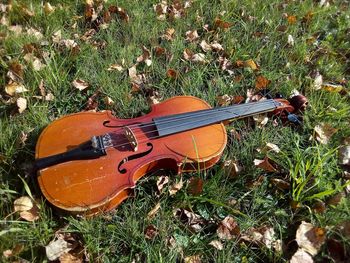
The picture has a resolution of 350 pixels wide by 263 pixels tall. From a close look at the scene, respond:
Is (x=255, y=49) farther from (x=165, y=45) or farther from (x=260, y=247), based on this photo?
(x=260, y=247)

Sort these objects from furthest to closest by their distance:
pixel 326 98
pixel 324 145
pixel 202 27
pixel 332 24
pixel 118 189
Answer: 1. pixel 332 24
2. pixel 202 27
3. pixel 326 98
4. pixel 324 145
5. pixel 118 189

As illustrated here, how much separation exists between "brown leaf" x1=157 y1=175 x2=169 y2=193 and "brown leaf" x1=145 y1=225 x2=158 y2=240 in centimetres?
21

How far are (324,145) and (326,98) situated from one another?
0.43 metres

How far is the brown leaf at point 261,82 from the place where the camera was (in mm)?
2441

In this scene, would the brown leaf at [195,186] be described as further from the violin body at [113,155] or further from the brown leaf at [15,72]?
the brown leaf at [15,72]

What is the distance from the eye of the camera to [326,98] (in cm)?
244

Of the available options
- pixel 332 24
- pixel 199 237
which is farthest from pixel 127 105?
pixel 332 24

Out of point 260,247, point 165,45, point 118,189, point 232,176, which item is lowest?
point 260,247

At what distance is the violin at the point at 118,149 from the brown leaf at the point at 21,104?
16.1 inches

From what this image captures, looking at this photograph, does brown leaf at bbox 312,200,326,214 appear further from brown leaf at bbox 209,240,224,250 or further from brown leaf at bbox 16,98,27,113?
brown leaf at bbox 16,98,27,113

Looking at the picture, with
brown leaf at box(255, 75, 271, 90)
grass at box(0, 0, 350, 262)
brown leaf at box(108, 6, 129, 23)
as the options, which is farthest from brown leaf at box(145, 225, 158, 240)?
brown leaf at box(108, 6, 129, 23)

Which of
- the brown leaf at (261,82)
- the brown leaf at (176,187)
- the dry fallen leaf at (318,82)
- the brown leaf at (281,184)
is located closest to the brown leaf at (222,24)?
the brown leaf at (261,82)

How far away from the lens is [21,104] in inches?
82.4

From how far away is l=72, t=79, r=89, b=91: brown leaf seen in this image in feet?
7.48
